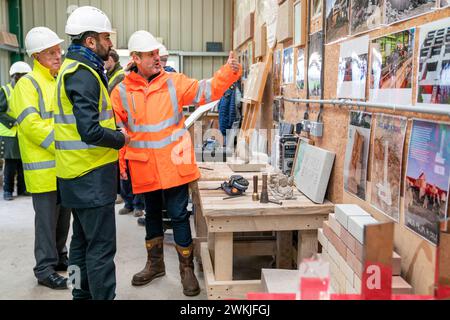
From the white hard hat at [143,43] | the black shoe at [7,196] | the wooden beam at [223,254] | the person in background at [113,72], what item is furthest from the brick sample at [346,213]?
the black shoe at [7,196]

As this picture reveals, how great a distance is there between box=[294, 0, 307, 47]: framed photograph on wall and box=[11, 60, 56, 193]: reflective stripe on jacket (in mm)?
1746

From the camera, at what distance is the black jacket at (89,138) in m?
2.15

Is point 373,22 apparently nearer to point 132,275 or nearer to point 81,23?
point 81,23

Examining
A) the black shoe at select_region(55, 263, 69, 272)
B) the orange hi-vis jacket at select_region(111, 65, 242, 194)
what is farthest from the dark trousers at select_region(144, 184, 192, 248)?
the black shoe at select_region(55, 263, 69, 272)

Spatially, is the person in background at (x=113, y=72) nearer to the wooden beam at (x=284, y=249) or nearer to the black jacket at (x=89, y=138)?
the black jacket at (x=89, y=138)

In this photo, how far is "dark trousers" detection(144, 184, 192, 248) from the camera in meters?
2.89

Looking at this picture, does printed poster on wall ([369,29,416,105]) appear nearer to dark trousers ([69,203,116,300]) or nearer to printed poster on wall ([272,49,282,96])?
dark trousers ([69,203,116,300])

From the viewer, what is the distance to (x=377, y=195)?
189 cm

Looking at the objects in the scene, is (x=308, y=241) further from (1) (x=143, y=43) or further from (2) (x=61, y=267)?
(2) (x=61, y=267)

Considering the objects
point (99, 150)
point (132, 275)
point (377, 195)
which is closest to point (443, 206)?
point (377, 195)

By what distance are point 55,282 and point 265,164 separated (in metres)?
1.75

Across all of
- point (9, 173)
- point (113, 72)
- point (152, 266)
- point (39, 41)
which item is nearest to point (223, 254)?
point (152, 266)
